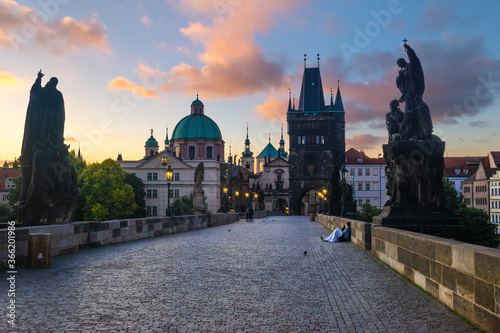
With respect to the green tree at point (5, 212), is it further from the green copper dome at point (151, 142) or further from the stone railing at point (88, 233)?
the green copper dome at point (151, 142)

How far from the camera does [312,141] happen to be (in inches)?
4117

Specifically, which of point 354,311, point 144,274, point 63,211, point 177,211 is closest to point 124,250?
point 63,211

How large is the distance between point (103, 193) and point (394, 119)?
63192 millimetres

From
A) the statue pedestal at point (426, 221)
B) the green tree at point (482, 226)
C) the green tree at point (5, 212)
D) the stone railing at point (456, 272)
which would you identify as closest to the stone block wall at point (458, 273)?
the stone railing at point (456, 272)

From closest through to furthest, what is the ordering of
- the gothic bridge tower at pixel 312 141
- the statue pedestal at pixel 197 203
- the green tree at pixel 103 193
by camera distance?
the statue pedestal at pixel 197 203 → the green tree at pixel 103 193 → the gothic bridge tower at pixel 312 141

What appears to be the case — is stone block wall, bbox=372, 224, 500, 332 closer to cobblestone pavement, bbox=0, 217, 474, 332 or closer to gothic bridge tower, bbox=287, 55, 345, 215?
cobblestone pavement, bbox=0, 217, 474, 332

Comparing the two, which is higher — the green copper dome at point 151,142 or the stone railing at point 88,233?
the green copper dome at point 151,142

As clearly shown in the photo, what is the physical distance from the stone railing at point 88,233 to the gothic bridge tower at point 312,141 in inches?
3097

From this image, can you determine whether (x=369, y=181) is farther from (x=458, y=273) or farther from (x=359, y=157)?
(x=458, y=273)

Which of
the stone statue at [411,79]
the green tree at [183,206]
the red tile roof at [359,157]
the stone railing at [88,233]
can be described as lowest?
the green tree at [183,206]

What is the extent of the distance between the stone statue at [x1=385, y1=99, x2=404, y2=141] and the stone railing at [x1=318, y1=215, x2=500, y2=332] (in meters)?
4.71

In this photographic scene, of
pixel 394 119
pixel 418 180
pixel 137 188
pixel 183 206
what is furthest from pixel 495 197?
pixel 418 180

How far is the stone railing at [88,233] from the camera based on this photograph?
10.1 metres

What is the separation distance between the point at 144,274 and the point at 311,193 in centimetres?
12261
